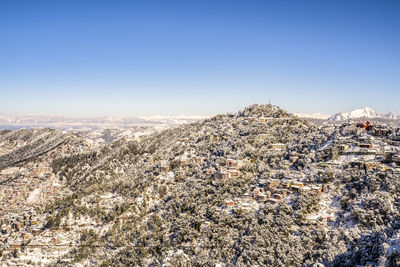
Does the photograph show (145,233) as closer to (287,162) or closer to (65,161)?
(287,162)

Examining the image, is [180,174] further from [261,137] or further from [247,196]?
[261,137]

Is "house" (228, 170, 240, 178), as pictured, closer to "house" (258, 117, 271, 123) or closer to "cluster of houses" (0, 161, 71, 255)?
"house" (258, 117, 271, 123)

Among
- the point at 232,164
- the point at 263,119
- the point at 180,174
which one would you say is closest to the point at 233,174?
the point at 232,164

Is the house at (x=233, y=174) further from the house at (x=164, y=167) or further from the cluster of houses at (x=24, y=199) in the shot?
the cluster of houses at (x=24, y=199)

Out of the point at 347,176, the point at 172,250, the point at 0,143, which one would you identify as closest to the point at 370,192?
the point at 347,176

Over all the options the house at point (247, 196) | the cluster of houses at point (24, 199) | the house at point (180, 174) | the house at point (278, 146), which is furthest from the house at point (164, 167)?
the cluster of houses at point (24, 199)

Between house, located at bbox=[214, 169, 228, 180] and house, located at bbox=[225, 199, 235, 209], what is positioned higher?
house, located at bbox=[214, 169, 228, 180]

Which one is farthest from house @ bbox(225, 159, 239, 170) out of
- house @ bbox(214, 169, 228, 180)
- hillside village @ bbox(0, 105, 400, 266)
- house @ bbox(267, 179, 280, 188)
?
house @ bbox(267, 179, 280, 188)

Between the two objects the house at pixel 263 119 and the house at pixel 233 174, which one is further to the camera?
the house at pixel 263 119
